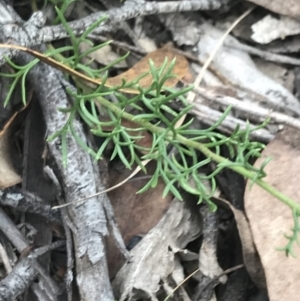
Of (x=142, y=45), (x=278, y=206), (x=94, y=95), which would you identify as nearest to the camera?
→ (x=94, y=95)

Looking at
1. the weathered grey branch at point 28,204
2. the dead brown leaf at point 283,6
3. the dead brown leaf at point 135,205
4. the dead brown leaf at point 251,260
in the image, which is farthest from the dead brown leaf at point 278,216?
the weathered grey branch at point 28,204

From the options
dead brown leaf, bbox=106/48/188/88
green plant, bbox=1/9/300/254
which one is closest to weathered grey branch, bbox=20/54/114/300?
green plant, bbox=1/9/300/254

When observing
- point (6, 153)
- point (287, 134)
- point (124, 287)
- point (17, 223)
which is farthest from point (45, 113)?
point (287, 134)

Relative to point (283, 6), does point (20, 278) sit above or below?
below

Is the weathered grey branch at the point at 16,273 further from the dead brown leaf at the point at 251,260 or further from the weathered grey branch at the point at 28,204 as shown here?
the dead brown leaf at the point at 251,260

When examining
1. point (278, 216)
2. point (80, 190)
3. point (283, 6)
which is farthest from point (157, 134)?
point (283, 6)

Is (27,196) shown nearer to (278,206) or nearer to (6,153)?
(6,153)

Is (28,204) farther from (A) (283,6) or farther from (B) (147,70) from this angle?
(A) (283,6)
